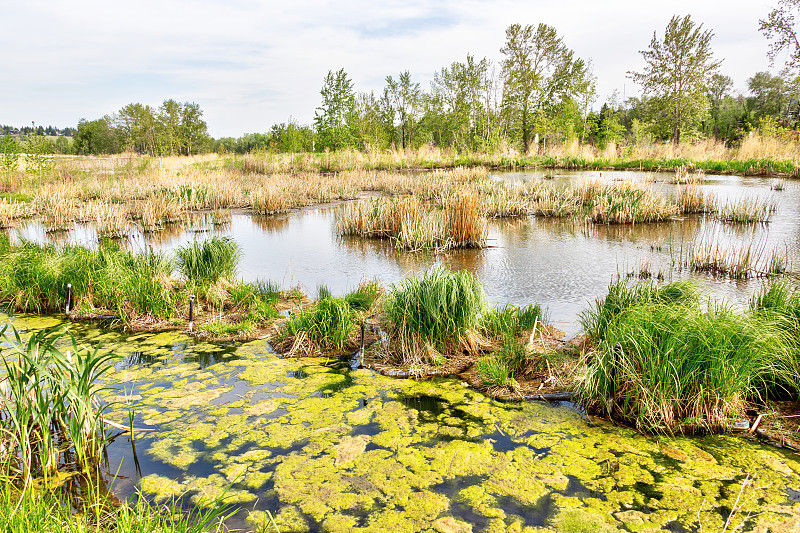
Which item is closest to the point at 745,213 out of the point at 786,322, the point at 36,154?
the point at 786,322

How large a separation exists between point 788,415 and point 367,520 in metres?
3.25

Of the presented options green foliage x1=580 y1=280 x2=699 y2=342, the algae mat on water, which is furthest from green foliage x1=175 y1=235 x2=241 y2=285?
green foliage x1=580 y1=280 x2=699 y2=342

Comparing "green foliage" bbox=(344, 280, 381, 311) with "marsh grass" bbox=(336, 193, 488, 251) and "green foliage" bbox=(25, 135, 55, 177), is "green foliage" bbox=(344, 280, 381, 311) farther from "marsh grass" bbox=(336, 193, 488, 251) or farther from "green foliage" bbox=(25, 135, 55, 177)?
"green foliage" bbox=(25, 135, 55, 177)

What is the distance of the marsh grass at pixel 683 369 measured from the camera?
12.2ft

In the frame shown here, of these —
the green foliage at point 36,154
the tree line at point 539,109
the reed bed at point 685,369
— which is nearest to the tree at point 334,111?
the tree line at point 539,109

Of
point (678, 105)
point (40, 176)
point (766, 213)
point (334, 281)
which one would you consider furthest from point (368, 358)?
point (678, 105)

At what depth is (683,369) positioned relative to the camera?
3.79 meters

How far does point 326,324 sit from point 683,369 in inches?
134

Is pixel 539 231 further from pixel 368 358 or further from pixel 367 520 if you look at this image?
pixel 367 520

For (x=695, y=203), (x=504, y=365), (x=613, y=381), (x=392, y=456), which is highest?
(x=695, y=203)

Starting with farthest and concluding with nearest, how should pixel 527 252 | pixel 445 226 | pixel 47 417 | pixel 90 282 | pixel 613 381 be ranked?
pixel 445 226 < pixel 527 252 < pixel 90 282 < pixel 613 381 < pixel 47 417

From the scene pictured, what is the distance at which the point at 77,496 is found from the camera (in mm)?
3156

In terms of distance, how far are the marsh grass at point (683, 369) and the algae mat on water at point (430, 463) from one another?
0.61ft

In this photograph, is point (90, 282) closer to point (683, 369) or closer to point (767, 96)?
point (683, 369)
